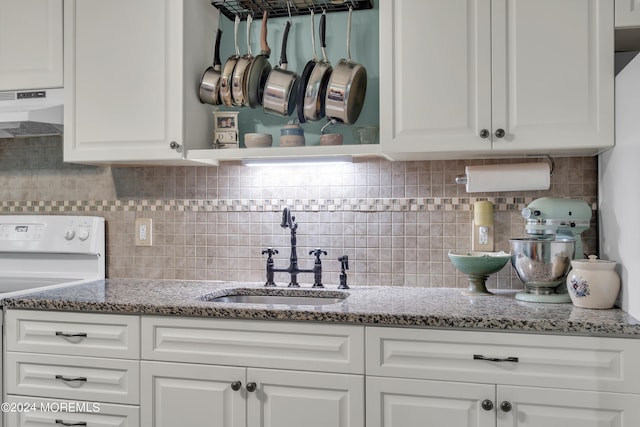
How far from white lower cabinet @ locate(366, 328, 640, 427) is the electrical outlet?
1282 millimetres

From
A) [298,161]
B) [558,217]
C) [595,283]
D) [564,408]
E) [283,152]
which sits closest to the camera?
[564,408]

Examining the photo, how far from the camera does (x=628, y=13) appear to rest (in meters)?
1.82

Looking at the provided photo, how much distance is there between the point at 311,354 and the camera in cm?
181

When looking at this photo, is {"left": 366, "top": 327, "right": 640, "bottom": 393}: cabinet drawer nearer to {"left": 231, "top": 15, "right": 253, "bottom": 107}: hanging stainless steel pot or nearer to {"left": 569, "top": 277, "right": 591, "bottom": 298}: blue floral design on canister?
{"left": 569, "top": 277, "right": 591, "bottom": 298}: blue floral design on canister

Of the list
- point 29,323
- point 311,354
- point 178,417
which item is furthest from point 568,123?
point 29,323

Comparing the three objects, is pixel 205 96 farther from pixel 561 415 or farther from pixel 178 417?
pixel 561 415

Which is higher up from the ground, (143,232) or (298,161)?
(298,161)

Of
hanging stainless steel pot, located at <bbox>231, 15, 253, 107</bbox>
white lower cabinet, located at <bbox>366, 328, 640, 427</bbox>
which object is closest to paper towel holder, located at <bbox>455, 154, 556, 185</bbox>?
white lower cabinet, located at <bbox>366, 328, 640, 427</bbox>

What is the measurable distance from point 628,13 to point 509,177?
0.65m

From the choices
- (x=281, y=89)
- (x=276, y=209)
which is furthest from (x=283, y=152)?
(x=276, y=209)

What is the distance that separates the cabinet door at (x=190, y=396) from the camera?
1868mm

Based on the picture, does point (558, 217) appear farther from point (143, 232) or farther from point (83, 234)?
point (83, 234)

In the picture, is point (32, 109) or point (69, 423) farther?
point (32, 109)

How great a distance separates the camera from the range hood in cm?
228
